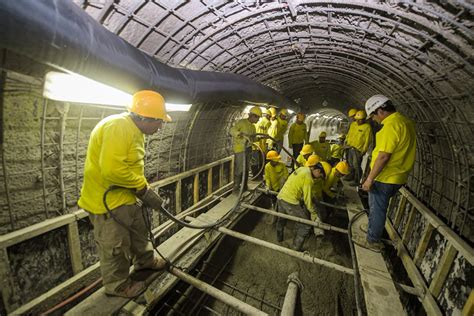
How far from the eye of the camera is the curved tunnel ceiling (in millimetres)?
2781

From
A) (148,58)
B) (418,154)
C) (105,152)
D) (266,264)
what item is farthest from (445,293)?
(148,58)

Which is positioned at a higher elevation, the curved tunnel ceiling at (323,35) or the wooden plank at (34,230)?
the curved tunnel ceiling at (323,35)

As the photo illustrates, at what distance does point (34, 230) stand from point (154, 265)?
1.67 m

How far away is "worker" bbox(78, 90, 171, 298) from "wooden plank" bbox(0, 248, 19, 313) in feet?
4.28

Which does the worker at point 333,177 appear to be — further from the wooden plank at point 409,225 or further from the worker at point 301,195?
the wooden plank at point 409,225

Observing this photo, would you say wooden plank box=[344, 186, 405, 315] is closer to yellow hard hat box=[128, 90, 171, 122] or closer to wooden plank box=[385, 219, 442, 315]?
wooden plank box=[385, 219, 442, 315]

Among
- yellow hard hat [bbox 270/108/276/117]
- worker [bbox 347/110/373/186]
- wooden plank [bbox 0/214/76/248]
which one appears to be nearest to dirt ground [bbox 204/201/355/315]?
worker [bbox 347/110/373/186]

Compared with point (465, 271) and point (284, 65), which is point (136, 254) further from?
point (284, 65)

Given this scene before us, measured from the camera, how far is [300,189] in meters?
4.93

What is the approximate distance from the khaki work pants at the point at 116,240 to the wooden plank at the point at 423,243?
500 centimetres

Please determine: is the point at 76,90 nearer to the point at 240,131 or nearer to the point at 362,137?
the point at 240,131

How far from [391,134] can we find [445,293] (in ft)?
8.49

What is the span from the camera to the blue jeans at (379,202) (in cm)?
354

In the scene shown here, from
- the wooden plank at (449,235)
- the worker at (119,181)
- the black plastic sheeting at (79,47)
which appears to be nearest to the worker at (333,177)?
the wooden plank at (449,235)
